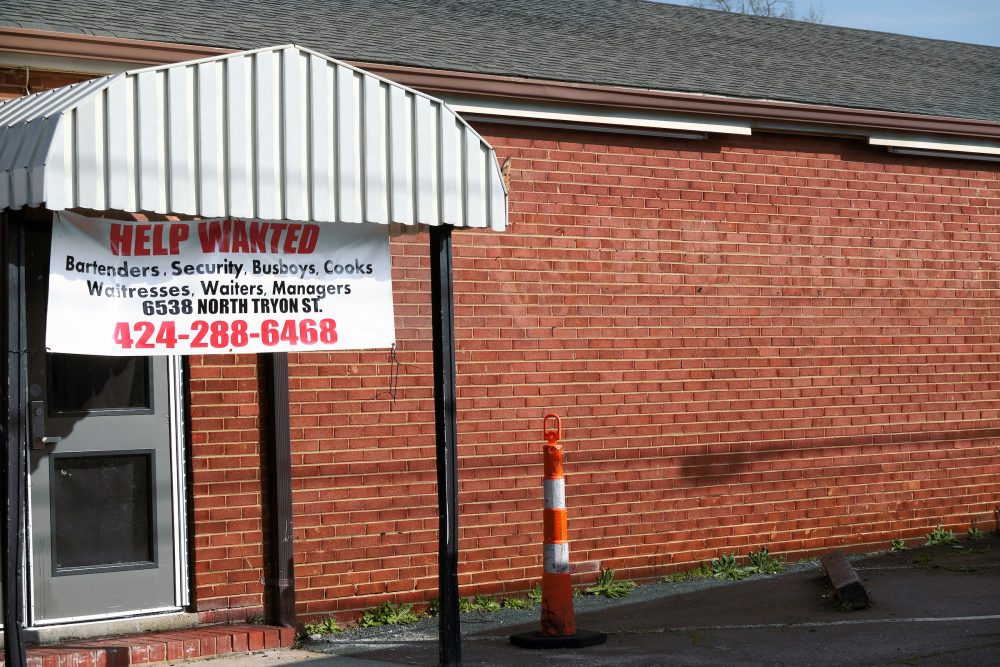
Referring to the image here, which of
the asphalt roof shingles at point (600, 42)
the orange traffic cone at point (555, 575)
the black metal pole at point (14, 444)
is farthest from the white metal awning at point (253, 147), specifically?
the asphalt roof shingles at point (600, 42)

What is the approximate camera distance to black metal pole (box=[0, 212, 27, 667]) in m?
5.45

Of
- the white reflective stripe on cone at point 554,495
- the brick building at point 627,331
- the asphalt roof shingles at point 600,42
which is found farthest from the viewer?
the asphalt roof shingles at point 600,42

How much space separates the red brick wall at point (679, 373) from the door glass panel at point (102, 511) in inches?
23.3

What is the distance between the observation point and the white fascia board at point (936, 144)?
10305mm

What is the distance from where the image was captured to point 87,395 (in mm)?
7414

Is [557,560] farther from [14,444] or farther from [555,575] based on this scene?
[14,444]

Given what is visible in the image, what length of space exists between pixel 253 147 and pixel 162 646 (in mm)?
2828

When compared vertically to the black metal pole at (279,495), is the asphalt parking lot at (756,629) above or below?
below

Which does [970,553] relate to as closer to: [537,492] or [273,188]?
[537,492]

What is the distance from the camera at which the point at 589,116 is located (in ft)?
29.3

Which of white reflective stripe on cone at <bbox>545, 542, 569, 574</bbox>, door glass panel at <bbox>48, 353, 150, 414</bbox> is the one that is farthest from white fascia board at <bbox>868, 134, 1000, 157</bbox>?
door glass panel at <bbox>48, 353, 150, 414</bbox>

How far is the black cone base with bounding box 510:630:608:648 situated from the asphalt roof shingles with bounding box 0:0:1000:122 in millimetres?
3675

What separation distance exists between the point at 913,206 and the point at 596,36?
10.1 feet

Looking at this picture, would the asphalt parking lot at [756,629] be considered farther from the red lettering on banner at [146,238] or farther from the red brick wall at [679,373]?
the red lettering on banner at [146,238]
